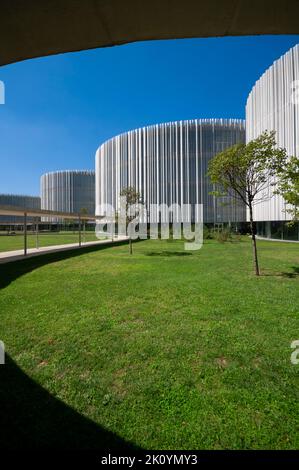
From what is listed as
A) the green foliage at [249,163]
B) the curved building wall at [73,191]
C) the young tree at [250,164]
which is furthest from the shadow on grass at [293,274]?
the curved building wall at [73,191]

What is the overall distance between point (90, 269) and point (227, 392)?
9.31 m

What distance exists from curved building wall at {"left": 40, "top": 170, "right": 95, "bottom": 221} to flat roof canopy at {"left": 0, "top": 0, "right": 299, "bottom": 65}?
89491 millimetres

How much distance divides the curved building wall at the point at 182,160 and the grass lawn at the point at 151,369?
4441 cm

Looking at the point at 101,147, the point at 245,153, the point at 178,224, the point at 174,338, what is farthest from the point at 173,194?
the point at 174,338

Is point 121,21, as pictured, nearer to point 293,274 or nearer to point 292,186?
point 292,186

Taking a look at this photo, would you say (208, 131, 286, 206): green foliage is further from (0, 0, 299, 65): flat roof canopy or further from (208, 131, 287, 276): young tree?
(0, 0, 299, 65): flat roof canopy

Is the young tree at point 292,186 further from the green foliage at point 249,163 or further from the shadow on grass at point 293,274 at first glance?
the shadow on grass at point 293,274

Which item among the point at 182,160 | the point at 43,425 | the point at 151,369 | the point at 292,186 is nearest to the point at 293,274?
the point at 292,186

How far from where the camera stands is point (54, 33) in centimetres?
222

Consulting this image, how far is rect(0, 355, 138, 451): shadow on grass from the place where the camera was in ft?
8.12

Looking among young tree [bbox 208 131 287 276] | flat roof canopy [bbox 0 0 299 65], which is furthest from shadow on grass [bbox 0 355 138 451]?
young tree [bbox 208 131 287 276]

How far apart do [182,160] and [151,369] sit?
5110 centimetres

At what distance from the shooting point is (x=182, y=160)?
2010 inches
